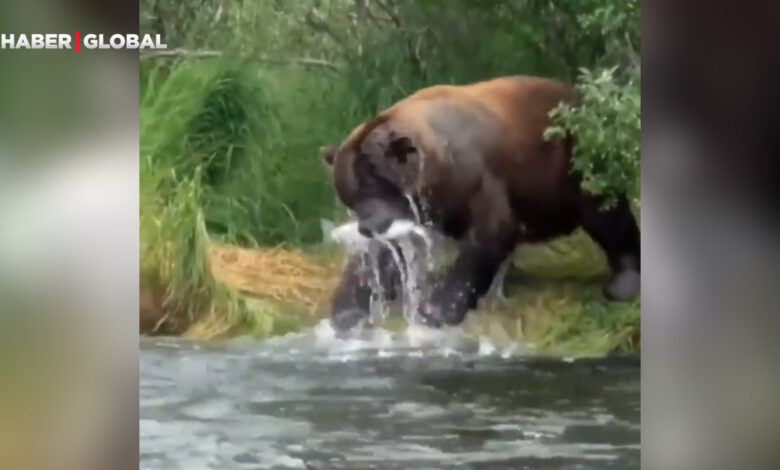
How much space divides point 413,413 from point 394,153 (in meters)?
0.44

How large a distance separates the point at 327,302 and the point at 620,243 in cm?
51

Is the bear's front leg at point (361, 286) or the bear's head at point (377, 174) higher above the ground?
the bear's head at point (377, 174)

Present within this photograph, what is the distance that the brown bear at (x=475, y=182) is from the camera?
1.38 meters

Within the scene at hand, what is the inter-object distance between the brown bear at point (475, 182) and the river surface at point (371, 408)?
0.11 meters

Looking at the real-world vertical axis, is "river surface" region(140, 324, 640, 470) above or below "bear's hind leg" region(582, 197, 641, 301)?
below

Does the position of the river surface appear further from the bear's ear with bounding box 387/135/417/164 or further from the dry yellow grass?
the bear's ear with bounding box 387/135/417/164

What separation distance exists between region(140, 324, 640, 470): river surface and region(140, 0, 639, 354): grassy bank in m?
0.06

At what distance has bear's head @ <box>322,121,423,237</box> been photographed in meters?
1.38

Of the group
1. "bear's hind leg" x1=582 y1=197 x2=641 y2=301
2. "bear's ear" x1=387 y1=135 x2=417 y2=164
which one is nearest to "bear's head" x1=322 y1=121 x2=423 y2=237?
"bear's ear" x1=387 y1=135 x2=417 y2=164

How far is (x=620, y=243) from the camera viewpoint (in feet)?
4.53
